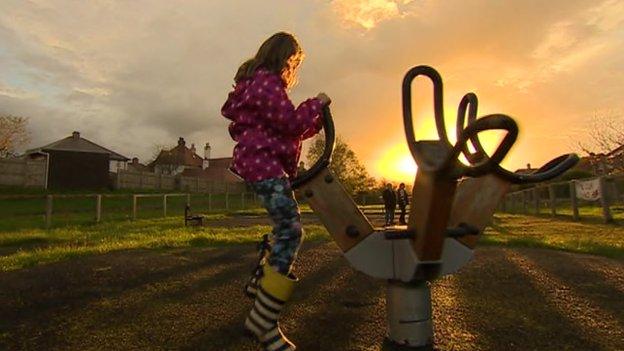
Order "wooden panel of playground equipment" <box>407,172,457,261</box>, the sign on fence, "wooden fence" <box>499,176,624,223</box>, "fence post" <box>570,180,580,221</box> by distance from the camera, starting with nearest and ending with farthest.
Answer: "wooden panel of playground equipment" <box>407,172,457,261</box>
"wooden fence" <box>499,176,624,223</box>
the sign on fence
"fence post" <box>570,180,580,221</box>

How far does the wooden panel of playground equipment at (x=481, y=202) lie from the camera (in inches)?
85.0

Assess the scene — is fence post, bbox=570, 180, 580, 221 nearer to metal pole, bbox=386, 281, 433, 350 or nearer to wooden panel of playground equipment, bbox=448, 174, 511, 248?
wooden panel of playground equipment, bbox=448, 174, 511, 248

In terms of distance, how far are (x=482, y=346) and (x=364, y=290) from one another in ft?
3.95

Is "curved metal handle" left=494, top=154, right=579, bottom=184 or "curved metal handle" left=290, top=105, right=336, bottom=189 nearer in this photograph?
"curved metal handle" left=494, top=154, right=579, bottom=184

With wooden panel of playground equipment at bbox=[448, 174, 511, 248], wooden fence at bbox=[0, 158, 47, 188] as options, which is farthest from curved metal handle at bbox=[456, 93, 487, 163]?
wooden fence at bbox=[0, 158, 47, 188]

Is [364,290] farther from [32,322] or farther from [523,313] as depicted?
[32,322]

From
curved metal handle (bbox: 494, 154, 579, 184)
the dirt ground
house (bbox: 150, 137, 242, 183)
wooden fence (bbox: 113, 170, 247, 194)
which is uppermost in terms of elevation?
house (bbox: 150, 137, 242, 183)

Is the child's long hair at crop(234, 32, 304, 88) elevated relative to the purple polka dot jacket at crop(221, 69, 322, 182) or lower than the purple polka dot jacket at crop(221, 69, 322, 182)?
elevated

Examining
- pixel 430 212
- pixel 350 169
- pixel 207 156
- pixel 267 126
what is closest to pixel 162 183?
pixel 350 169

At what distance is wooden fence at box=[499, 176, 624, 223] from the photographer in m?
11.2

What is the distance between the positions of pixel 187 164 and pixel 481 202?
79.2m

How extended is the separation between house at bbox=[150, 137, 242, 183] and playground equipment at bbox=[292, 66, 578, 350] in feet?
240

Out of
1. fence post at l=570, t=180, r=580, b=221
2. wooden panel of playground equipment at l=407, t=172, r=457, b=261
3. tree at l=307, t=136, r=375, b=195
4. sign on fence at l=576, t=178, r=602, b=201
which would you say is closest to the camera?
wooden panel of playground equipment at l=407, t=172, r=457, b=261

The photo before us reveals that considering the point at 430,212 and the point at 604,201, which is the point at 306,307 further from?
the point at 604,201
